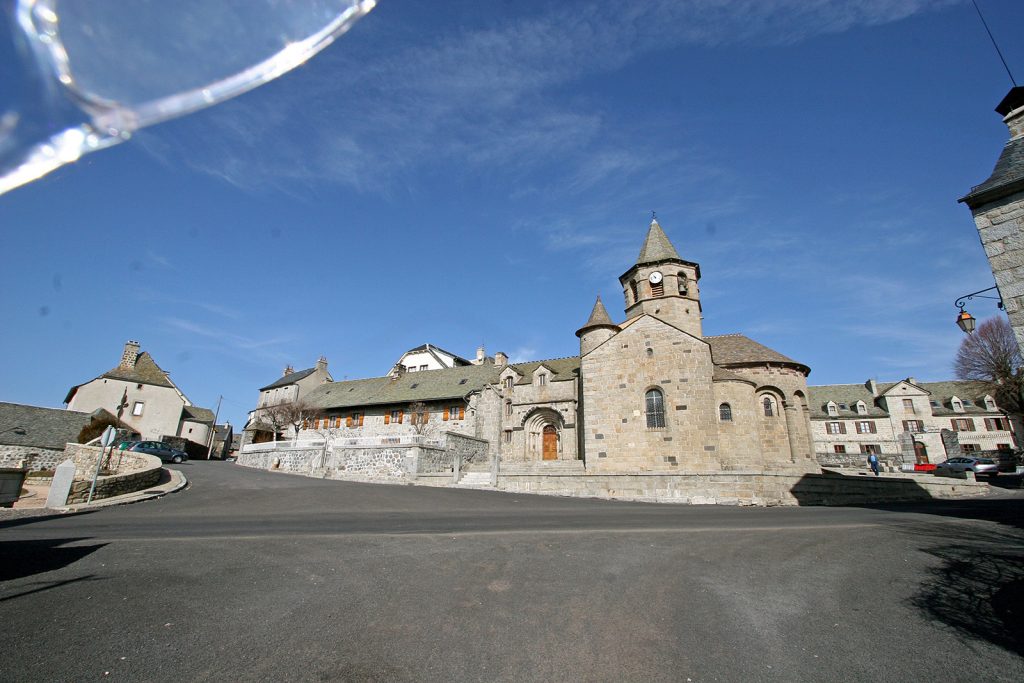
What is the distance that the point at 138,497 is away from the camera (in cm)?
1538

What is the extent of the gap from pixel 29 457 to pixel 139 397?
18.2 m

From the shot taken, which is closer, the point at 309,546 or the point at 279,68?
the point at 279,68

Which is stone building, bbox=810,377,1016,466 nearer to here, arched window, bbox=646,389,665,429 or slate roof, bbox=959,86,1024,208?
arched window, bbox=646,389,665,429

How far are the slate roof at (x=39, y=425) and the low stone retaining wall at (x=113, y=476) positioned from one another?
5051mm

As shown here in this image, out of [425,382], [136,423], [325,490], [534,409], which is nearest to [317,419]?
[425,382]

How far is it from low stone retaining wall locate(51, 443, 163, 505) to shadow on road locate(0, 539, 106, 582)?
7.71 metres

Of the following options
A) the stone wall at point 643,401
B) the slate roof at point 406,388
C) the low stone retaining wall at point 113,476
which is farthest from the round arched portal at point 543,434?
the low stone retaining wall at point 113,476

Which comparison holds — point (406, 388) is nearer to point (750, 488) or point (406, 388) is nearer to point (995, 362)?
point (750, 488)

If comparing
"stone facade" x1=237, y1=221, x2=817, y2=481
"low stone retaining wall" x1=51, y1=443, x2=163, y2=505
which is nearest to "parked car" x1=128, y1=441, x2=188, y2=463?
"low stone retaining wall" x1=51, y1=443, x2=163, y2=505

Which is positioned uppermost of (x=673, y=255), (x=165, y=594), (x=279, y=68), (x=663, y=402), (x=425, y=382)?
(x=673, y=255)

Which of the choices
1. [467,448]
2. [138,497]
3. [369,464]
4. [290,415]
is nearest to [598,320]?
[467,448]

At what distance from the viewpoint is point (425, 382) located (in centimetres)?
4350

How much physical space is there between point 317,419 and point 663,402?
110 feet

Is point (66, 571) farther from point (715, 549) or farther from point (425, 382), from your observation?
point (425, 382)
